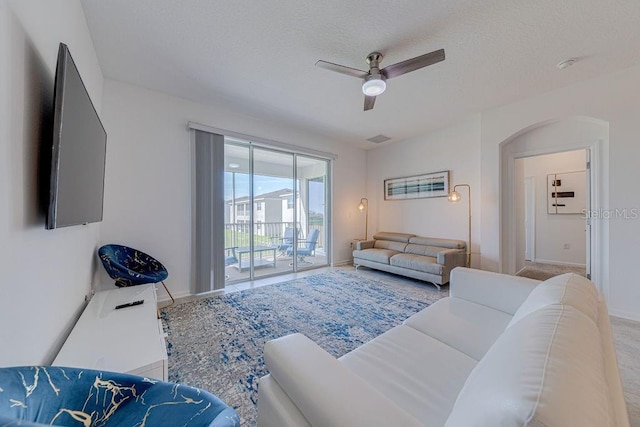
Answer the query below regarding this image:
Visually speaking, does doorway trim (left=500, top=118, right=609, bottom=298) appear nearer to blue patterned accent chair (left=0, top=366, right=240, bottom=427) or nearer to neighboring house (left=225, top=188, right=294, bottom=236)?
neighboring house (left=225, top=188, right=294, bottom=236)

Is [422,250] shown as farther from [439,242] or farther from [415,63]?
[415,63]

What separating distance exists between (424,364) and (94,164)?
243 centimetres

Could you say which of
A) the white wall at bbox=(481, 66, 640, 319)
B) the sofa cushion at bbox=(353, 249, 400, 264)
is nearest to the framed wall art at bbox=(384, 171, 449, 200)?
the sofa cushion at bbox=(353, 249, 400, 264)

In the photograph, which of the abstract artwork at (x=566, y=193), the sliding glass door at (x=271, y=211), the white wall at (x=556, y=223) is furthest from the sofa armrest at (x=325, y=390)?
the abstract artwork at (x=566, y=193)

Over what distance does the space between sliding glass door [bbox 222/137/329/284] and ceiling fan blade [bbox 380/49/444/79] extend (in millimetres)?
2509

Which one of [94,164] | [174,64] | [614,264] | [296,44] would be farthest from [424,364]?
[174,64]

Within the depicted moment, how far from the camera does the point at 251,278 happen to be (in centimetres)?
405

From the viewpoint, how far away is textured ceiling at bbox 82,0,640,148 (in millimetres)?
1861

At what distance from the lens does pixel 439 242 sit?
4.17 meters

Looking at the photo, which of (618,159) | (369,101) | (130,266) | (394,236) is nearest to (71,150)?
(130,266)

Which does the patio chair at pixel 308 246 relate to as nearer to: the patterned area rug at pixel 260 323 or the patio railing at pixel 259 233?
the patio railing at pixel 259 233

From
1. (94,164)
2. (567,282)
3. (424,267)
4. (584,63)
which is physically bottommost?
(424,267)

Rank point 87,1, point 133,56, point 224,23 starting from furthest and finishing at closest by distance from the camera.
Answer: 1. point 133,56
2. point 224,23
3. point 87,1

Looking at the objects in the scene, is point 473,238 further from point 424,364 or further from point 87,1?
point 87,1
